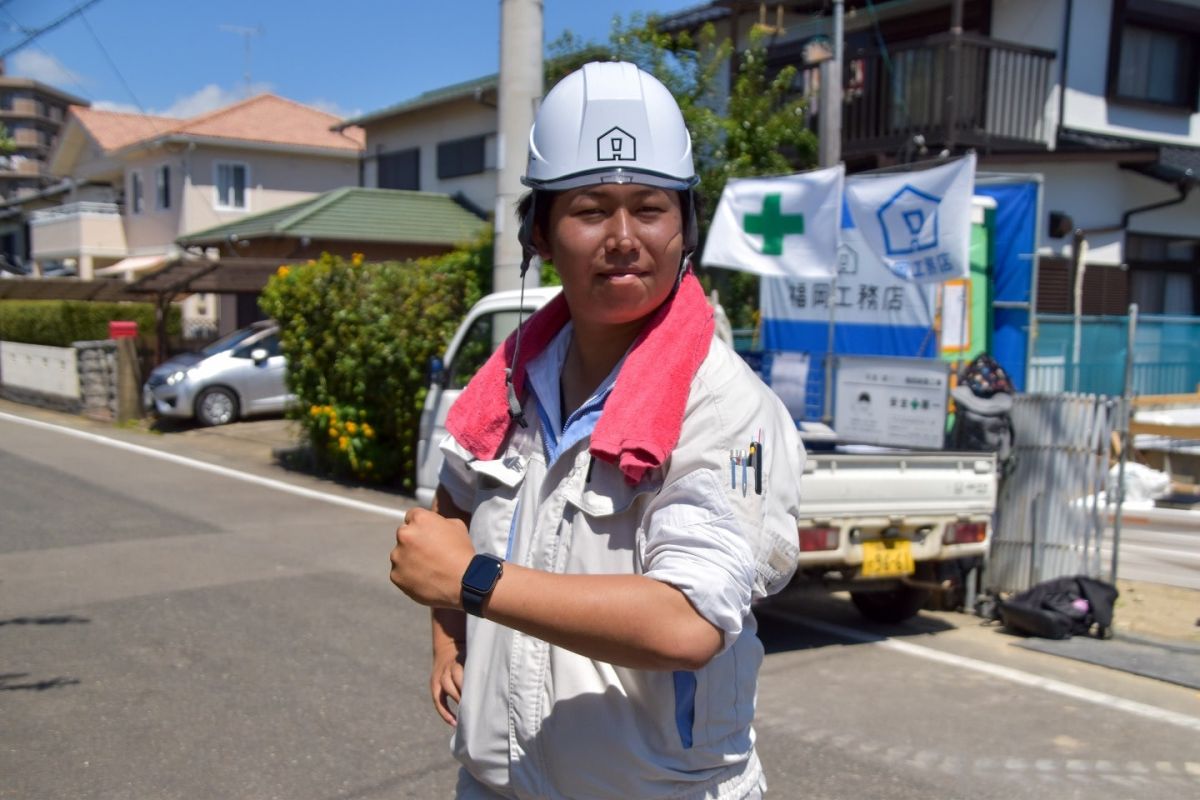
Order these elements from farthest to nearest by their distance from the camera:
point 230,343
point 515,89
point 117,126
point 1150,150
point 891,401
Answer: point 117,126 < point 230,343 < point 1150,150 < point 515,89 < point 891,401

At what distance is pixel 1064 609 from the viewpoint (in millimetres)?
6578

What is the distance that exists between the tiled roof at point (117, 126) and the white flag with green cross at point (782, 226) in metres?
31.5

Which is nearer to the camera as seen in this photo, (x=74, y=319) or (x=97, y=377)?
(x=97, y=377)

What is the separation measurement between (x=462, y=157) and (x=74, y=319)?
9.18m

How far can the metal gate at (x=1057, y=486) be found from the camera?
6.86 meters

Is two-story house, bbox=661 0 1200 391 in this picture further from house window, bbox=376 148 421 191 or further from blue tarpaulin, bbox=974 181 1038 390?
house window, bbox=376 148 421 191

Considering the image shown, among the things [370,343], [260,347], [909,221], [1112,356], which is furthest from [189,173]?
[909,221]

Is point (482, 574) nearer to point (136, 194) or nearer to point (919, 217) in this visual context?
point (919, 217)

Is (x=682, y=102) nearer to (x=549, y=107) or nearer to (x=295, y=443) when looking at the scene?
(x=295, y=443)

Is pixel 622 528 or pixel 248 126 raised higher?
pixel 248 126

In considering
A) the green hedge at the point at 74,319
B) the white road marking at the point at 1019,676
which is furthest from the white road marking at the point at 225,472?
the green hedge at the point at 74,319

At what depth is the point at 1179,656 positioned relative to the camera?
6211 mm

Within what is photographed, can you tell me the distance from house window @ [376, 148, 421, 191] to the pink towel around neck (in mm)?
27060

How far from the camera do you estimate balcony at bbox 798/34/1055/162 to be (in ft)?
48.9
